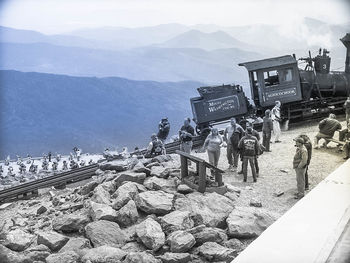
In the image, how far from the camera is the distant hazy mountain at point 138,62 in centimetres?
479

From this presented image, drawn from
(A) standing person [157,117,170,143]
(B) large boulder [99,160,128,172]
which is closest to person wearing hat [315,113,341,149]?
(A) standing person [157,117,170,143]

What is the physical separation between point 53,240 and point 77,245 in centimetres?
26

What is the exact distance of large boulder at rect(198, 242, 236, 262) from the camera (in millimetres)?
3266

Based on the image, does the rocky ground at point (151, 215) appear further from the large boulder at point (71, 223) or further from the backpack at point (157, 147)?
the backpack at point (157, 147)

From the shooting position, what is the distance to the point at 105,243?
A: 3.57 meters

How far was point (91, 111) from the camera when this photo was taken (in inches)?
229

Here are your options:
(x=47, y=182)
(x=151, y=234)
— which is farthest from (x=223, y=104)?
(x=151, y=234)

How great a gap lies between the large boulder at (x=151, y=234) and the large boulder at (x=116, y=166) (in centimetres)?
170

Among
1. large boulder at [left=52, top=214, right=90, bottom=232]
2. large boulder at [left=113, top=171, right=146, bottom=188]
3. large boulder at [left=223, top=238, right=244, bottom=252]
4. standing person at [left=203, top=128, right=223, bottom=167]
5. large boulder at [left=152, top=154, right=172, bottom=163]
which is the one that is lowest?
large boulder at [left=223, top=238, right=244, bottom=252]

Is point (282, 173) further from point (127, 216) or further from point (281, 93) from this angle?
point (127, 216)

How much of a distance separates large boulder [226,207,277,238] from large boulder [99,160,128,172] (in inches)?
77.3

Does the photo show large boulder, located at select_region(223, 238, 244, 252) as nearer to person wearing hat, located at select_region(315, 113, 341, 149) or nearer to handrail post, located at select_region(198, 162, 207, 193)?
handrail post, located at select_region(198, 162, 207, 193)

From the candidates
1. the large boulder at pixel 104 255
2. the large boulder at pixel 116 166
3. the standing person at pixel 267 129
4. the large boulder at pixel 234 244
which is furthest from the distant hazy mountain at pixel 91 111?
the large boulder at pixel 104 255

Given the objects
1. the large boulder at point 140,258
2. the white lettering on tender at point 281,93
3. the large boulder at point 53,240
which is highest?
the white lettering on tender at point 281,93
